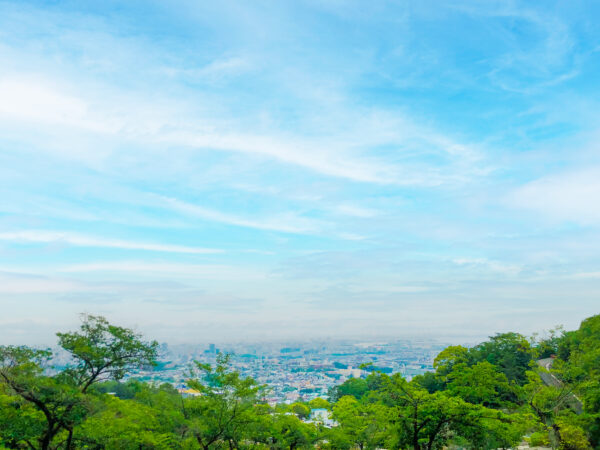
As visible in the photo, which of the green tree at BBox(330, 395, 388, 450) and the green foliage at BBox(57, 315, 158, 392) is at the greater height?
the green foliage at BBox(57, 315, 158, 392)

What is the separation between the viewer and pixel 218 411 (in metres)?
20.1

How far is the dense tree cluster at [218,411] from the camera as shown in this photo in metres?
17.1

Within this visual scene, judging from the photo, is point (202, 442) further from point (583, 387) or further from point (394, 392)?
point (583, 387)

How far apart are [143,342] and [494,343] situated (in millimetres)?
39682

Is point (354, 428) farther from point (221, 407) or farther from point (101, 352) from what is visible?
point (101, 352)

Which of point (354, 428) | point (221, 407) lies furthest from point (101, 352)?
point (354, 428)

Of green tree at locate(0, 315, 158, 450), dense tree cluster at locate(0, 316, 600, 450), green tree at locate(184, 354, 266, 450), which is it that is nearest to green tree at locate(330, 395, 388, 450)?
dense tree cluster at locate(0, 316, 600, 450)

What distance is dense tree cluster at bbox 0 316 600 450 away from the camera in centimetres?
1714

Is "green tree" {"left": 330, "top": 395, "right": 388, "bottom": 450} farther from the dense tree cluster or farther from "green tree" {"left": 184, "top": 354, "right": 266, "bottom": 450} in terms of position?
"green tree" {"left": 184, "top": 354, "right": 266, "bottom": 450}

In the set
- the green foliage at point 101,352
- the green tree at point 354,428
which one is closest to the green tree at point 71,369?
the green foliage at point 101,352

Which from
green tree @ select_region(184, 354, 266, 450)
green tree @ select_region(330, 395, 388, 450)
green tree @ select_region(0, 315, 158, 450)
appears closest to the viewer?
green tree @ select_region(0, 315, 158, 450)

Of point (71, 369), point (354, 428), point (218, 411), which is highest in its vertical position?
point (71, 369)

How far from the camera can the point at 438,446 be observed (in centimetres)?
2092

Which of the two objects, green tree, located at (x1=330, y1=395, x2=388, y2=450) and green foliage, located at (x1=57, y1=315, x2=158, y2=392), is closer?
green foliage, located at (x1=57, y1=315, x2=158, y2=392)
